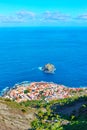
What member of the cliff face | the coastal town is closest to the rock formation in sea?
the coastal town

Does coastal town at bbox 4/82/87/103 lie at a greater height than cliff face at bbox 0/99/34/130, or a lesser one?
greater

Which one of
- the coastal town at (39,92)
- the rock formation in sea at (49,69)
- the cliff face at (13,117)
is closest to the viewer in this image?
the cliff face at (13,117)

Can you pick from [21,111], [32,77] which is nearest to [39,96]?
[21,111]

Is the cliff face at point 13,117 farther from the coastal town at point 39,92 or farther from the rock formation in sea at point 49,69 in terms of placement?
the rock formation in sea at point 49,69

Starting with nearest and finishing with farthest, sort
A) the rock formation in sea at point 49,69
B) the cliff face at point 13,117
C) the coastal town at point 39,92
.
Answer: the cliff face at point 13,117 < the coastal town at point 39,92 < the rock formation in sea at point 49,69

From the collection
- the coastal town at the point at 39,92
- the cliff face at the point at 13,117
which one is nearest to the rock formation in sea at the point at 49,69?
the coastal town at the point at 39,92

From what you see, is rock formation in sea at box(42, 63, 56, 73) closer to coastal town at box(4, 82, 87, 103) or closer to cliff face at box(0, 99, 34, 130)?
coastal town at box(4, 82, 87, 103)

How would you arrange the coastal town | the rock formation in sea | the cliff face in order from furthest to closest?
the rock formation in sea → the coastal town → the cliff face

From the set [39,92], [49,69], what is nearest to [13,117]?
[39,92]
